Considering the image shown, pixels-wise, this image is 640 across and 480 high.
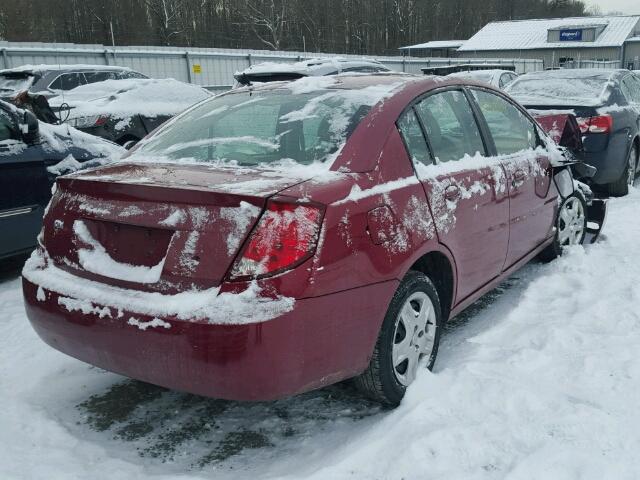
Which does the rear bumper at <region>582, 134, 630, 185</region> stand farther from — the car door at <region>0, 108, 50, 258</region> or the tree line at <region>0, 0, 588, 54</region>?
the tree line at <region>0, 0, 588, 54</region>

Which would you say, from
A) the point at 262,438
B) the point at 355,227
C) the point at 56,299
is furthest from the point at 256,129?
the point at 262,438

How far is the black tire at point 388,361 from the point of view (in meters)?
2.73

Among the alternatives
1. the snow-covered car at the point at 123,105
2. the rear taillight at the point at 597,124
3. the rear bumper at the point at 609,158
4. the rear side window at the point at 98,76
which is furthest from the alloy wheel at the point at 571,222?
the rear side window at the point at 98,76

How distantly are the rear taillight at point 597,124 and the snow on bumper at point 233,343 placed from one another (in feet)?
17.3

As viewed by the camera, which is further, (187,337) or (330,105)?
(330,105)

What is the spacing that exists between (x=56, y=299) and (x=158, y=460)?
2.62 feet

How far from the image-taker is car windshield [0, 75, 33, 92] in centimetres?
1019

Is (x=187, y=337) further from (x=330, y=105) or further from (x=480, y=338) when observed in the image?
(x=480, y=338)

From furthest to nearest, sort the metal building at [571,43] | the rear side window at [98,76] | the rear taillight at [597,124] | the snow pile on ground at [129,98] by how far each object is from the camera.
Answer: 1. the metal building at [571,43]
2. the rear side window at [98,76]
3. the snow pile on ground at [129,98]
4. the rear taillight at [597,124]

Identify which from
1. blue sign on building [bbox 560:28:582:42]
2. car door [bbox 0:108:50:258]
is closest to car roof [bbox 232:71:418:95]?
car door [bbox 0:108:50:258]

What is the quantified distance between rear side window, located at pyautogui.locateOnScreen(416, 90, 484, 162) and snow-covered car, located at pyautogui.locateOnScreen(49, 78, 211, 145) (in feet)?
18.4

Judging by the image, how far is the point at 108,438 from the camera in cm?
277

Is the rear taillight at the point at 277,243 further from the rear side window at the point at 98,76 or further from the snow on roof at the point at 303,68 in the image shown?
the rear side window at the point at 98,76

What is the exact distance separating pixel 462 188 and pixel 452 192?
0.39 feet
